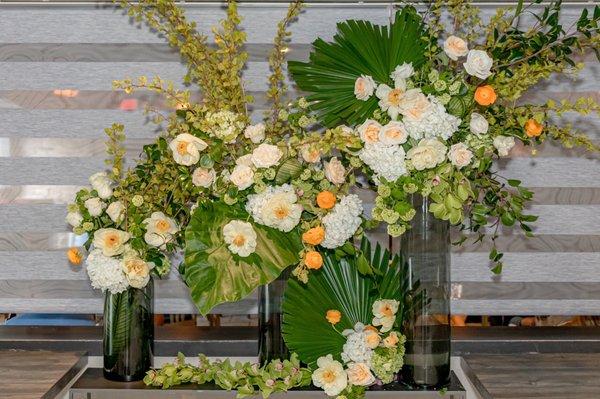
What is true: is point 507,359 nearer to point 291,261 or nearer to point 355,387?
point 355,387

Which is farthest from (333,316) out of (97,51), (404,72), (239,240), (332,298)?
(97,51)

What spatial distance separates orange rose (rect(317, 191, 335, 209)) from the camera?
4.50 feet

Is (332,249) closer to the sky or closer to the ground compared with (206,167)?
closer to the ground

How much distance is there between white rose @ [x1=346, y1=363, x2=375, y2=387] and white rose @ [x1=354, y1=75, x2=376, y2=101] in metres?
0.53

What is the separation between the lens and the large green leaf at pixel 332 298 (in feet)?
4.97

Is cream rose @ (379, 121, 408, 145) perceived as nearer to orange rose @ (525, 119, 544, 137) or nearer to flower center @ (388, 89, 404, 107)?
flower center @ (388, 89, 404, 107)

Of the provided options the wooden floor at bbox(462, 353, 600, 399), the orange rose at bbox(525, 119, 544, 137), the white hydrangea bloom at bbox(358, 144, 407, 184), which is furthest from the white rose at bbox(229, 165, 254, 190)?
the wooden floor at bbox(462, 353, 600, 399)

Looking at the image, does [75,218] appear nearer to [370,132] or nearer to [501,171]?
[370,132]

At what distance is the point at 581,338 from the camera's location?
1.79 meters

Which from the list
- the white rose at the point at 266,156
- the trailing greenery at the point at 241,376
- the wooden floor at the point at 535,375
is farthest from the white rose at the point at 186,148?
the wooden floor at the point at 535,375

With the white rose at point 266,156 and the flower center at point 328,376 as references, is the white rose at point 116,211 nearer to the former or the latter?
the white rose at point 266,156

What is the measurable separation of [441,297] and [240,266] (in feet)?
→ 1.41

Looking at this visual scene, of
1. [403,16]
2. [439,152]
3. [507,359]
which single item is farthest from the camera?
[507,359]

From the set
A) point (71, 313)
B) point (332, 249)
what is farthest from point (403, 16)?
point (71, 313)
